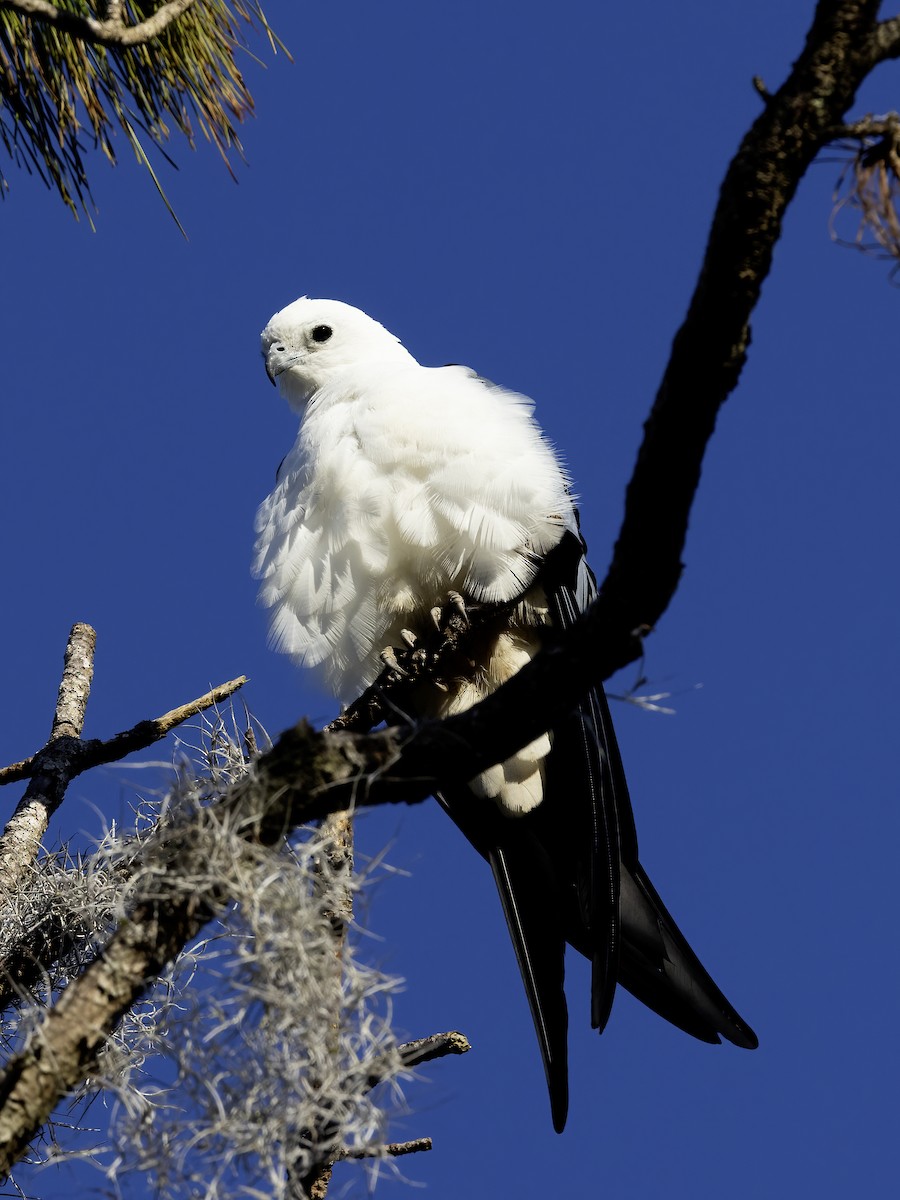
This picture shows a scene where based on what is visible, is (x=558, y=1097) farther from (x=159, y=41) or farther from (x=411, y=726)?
(x=159, y=41)

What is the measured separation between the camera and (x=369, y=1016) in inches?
83.2

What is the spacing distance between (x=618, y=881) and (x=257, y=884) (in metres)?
1.51

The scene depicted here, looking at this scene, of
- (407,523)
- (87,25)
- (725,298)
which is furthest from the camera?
(407,523)

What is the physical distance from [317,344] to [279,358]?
0.16 m

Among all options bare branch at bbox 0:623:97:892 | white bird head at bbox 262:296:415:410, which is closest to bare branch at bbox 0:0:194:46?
bare branch at bbox 0:623:97:892

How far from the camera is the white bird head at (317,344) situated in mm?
4605

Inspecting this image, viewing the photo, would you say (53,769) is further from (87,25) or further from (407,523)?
(87,25)

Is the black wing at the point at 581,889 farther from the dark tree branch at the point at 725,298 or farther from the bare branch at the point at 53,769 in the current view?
the dark tree branch at the point at 725,298

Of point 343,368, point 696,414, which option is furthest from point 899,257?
point 343,368

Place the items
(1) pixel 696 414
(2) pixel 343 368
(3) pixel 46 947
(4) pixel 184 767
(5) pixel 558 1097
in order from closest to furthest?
(1) pixel 696 414 → (4) pixel 184 767 → (3) pixel 46 947 → (5) pixel 558 1097 → (2) pixel 343 368

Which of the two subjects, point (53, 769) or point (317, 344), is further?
A: point (317, 344)

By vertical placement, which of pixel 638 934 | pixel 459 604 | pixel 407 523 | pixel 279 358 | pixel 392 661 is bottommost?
pixel 638 934

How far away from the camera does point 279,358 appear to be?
15.5 feet

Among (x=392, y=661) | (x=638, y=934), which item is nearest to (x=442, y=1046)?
(x=638, y=934)
